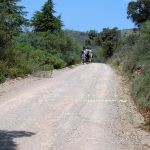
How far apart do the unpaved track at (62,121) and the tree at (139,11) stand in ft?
136

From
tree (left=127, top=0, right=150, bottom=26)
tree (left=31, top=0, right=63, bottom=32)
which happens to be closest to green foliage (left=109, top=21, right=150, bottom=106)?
tree (left=31, top=0, right=63, bottom=32)

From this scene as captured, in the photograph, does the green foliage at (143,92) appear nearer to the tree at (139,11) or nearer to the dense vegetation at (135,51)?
the dense vegetation at (135,51)

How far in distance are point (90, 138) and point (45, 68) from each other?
20.4 meters

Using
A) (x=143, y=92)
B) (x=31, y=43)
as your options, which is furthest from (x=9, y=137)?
(x=31, y=43)

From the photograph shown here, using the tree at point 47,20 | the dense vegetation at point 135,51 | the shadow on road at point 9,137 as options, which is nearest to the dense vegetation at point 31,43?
the tree at point 47,20

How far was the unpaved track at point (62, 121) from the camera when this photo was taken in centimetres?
1134

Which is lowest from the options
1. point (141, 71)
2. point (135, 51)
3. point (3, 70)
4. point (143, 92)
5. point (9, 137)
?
point (9, 137)

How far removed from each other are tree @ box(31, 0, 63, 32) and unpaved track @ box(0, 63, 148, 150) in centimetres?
3296

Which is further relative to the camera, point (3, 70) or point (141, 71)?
point (3, 70)

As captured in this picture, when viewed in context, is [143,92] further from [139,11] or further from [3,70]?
[139,11]

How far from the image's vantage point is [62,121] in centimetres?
1399

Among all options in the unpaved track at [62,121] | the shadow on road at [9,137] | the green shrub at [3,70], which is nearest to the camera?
the shadow on road at [9,137]

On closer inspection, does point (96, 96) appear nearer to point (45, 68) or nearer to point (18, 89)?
point (18, 89)

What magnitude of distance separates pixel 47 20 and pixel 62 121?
4084cm
